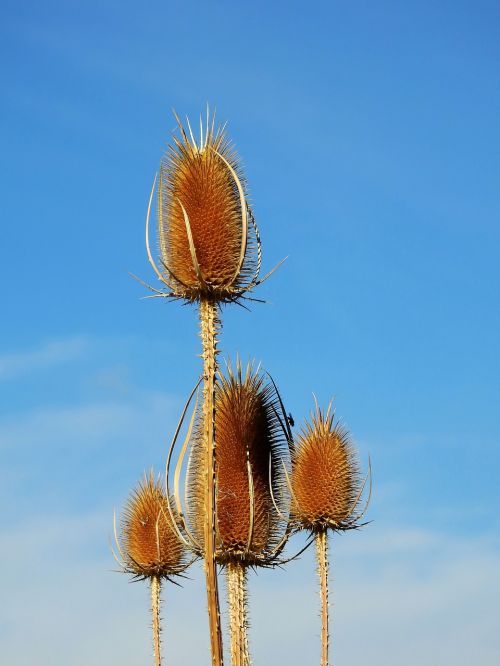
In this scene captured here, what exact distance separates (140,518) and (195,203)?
5.88 meters

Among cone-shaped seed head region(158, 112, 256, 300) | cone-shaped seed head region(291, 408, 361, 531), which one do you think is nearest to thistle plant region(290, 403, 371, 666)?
cone-shaped seed head region(291, 408, 361, 531)

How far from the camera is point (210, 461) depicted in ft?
35.7

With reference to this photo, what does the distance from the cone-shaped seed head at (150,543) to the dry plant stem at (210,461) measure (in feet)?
16.0

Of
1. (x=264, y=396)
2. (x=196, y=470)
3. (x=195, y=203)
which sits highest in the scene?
(x=195, y=203)

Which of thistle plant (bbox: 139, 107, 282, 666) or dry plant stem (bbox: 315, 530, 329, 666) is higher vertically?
thistle plant (bbox: 139, 107, 282, 666)

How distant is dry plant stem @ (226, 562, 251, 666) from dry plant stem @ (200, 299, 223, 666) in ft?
7.60

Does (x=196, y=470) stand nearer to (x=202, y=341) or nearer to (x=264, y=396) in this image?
(x=264, y=396)

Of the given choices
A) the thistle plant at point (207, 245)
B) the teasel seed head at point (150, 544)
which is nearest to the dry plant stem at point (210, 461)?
the thistle plant at point (207, 245)

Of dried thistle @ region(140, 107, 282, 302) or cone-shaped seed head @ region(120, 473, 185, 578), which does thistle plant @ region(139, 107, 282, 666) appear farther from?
cone-shaped seed head @ region(120, 473, 185, 578)

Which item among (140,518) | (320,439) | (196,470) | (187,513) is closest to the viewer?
(187,513)

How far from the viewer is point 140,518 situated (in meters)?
16.0

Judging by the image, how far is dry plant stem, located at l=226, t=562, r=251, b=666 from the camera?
42.0 feet

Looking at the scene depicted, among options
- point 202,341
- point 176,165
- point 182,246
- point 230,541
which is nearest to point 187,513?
point 230,541

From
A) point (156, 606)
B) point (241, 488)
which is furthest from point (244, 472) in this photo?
point (156, 606)
